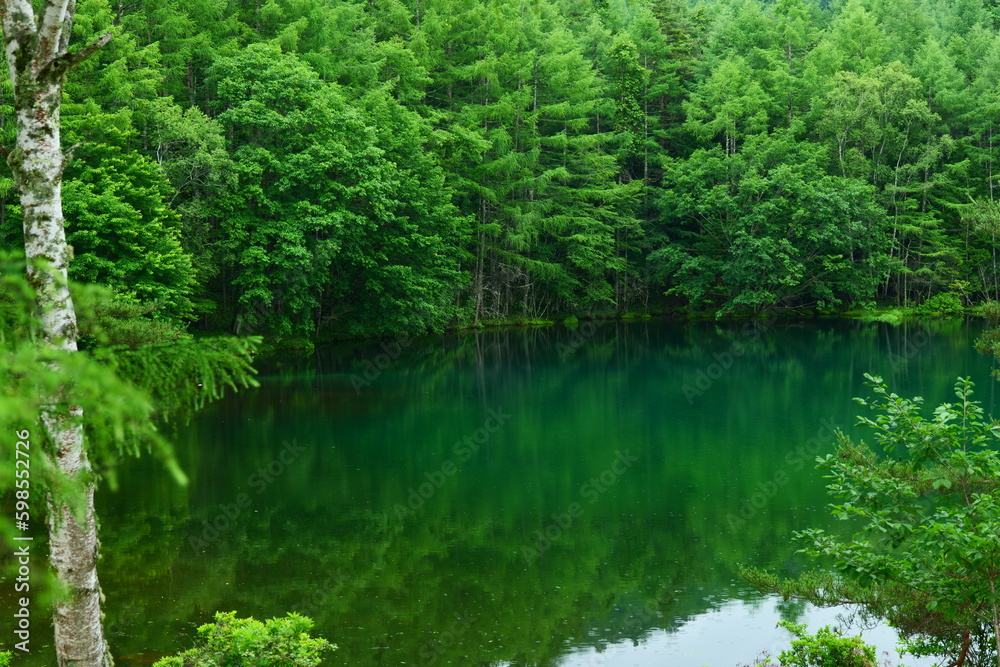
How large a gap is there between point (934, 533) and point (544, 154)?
40.2m

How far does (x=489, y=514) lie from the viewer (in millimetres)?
13203

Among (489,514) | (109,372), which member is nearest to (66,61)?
(109,372)

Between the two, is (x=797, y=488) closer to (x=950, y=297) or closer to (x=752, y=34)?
(x=950, y=297)

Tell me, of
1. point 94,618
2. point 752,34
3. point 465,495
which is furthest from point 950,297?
point 94,618

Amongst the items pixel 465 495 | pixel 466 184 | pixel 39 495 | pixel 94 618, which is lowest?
pixel 465 495

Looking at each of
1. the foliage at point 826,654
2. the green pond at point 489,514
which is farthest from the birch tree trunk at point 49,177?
the foliage at point 826,654

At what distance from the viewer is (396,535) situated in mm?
12172

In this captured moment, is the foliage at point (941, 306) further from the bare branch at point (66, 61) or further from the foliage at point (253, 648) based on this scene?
the bare branch at point (66, 61)

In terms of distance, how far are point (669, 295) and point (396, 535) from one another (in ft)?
125

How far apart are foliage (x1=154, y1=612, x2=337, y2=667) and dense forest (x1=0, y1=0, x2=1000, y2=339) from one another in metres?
18.0

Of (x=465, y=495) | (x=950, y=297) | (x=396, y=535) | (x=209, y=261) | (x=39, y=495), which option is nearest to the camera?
(x=39, y=495)

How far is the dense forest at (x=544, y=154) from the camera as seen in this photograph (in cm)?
2880

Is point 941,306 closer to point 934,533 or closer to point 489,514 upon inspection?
point 489,514

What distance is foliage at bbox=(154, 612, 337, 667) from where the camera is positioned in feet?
20.7
